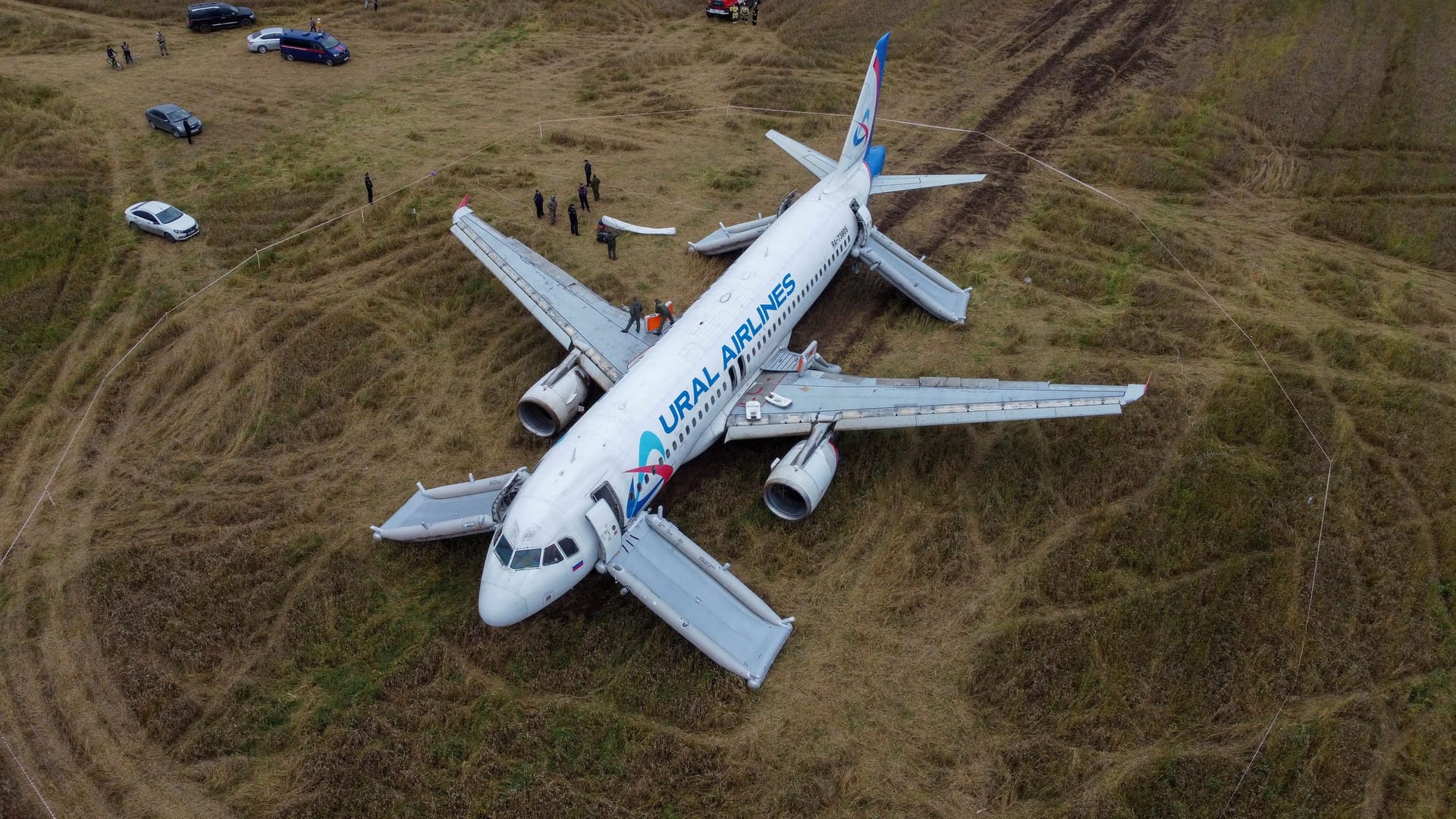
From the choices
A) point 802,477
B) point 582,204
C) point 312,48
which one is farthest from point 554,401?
point 312,48

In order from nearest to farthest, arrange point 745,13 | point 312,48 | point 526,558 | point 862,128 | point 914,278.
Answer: point 526,558, point 862,128, point 914,278, point 312,48, point 745,13

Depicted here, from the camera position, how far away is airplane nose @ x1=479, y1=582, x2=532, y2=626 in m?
24.6

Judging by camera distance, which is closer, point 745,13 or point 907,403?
point 907,403

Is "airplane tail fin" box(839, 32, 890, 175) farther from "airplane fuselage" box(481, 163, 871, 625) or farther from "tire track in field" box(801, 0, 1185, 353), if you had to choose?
"tire track in field" box(801, 0, 1185, 353)

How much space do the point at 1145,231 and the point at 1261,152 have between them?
48.6 feet

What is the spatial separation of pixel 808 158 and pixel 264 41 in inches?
1751

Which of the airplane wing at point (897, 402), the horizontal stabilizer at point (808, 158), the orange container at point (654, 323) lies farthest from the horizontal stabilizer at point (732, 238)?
the airplane wing at point (897, 402)

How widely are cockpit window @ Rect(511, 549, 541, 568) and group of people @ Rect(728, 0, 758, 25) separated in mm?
56967

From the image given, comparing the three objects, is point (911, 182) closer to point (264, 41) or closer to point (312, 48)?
point (312, 48)

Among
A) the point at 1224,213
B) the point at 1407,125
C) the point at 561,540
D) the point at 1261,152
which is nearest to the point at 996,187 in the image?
the point at 1224,213

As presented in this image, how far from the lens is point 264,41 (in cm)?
6294

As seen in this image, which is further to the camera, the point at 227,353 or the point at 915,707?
the point at 227,353

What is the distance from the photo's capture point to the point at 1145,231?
4662 cm

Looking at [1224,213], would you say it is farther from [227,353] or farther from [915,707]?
[227,353]
